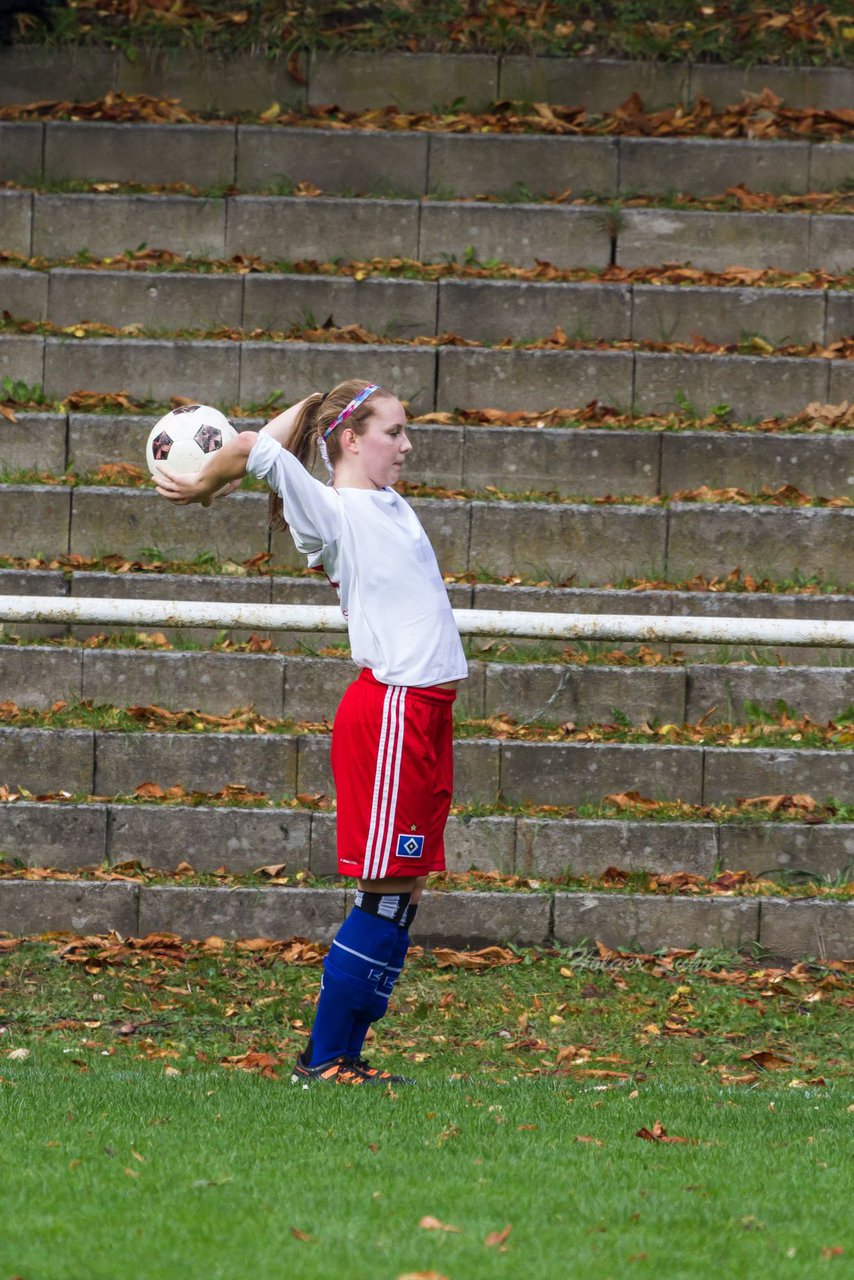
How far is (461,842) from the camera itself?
22.5ft

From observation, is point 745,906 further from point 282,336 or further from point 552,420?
point 282,336

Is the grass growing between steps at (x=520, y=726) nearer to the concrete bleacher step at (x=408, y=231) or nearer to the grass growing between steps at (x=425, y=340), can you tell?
the grass growing between steps at (x=425, y=340)

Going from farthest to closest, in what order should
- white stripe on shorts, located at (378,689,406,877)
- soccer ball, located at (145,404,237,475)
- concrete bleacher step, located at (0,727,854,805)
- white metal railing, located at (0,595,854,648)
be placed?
concrete bleacher step, located at (0,727,854,805) < white metal railing, located at (0,595,854,648) < white stripe on shorts, located at (378,689,406,877) < soccer ball, located at (145,404,237,475)

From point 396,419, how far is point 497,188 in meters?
6.17

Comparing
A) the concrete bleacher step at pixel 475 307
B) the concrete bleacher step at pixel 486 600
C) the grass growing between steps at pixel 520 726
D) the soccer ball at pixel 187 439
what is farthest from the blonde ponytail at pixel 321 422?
the concrete bleacher step at pixel 475 307

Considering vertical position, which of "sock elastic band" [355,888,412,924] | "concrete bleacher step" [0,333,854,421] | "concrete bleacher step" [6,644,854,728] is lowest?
"sock elastic band" [355,888,412,924]

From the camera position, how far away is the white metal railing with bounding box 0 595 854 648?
6.25m

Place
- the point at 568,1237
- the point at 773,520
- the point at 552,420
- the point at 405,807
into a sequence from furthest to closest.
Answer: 1. the point at 552,420
2. the point at 773,520
3. the point at 405,807
4. the point at 568,1237

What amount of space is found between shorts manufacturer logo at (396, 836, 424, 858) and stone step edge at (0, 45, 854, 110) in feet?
25.5

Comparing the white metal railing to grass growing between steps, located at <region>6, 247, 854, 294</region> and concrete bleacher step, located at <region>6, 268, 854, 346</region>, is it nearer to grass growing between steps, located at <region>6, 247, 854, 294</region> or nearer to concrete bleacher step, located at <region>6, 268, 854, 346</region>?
concrete bleacher step, located at <region>6, 268, 854, 346</region>

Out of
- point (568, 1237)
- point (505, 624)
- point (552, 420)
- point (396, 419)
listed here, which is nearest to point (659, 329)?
point (552, 420)

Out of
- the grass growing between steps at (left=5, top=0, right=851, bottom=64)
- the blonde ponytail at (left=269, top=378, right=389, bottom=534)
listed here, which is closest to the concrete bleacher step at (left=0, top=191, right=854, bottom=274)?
the grass growing between steps at (left=5, top=0, right=851, bottom=64)

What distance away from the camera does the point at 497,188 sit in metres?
10.7

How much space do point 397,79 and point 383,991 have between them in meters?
8.04
